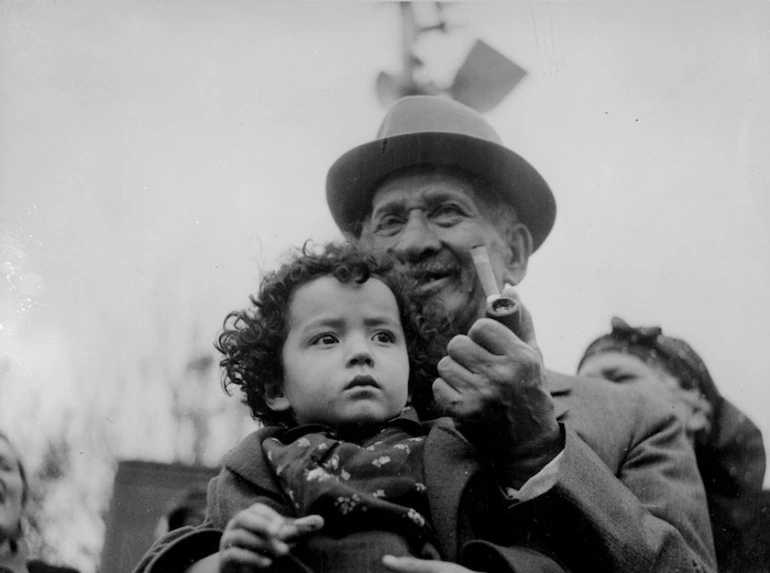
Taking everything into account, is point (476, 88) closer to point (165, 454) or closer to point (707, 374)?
point (707, 374)

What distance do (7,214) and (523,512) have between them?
1.51 m

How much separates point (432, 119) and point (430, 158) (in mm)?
117

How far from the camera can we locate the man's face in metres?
2.34

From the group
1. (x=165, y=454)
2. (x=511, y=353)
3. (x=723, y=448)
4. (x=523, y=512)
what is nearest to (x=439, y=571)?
(x=523, y=512)

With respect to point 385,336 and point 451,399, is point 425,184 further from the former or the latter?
point 451,399

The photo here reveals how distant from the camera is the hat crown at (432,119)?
2.51 m

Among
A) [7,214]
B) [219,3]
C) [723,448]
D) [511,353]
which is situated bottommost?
[723,448]

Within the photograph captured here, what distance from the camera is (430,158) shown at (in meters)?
2.50

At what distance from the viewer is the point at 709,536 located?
6.01 ft

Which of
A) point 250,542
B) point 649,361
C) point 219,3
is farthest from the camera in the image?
point 649,361

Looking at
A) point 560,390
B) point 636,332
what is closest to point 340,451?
point 560,390

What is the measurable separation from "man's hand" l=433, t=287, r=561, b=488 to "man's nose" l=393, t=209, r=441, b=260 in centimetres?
81

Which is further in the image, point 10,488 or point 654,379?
point 654,379

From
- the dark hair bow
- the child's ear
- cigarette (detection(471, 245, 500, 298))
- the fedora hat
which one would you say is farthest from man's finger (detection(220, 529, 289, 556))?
the dark hair bow
